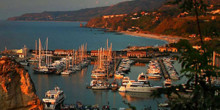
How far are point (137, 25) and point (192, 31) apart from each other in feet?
95.0

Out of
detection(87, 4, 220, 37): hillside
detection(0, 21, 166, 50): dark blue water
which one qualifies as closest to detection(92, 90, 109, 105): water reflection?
detection(87, 4, 220, 37): hillside

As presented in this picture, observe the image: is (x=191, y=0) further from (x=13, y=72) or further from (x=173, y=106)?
(x=13, y=72)

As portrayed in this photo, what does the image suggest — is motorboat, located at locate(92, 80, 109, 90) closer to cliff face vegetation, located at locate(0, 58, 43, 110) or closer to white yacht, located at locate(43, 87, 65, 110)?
white yacht, located at locate(43, 87, 65, 110)

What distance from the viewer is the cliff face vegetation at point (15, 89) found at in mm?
4363

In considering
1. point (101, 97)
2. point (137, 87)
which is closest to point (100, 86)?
point (101, 97)

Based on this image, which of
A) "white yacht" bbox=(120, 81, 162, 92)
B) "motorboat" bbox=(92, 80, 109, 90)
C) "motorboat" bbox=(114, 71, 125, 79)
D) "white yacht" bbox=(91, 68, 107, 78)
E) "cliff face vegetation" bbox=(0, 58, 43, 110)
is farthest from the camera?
"white yacht" bbox=(91, 68, 107, 78)

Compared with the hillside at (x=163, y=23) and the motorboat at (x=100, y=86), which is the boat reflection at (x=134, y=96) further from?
the hillside at (x=163, y=23)

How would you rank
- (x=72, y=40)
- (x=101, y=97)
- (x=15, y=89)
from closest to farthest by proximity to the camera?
(x=15, y=89) < (x=101, y=97) < (x=72, y=40)

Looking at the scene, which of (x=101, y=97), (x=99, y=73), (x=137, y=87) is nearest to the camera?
(x=101, y=97)

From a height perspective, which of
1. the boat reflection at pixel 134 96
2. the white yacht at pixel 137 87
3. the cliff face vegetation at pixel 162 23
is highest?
the cliff face vegetation at pixel 162 23

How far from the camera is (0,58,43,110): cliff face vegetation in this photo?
14.3ft

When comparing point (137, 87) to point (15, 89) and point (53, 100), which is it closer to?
point (53, 100)

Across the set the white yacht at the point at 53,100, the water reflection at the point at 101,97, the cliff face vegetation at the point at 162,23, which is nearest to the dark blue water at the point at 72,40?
the cliff face vegetation at the point at 162,23

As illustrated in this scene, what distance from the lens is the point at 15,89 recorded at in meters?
4.41
